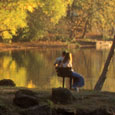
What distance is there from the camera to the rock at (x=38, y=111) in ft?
33.7

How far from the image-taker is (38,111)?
33.9 ft

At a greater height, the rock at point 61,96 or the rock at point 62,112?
the rock at point 61,96

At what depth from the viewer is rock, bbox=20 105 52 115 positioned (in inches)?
404

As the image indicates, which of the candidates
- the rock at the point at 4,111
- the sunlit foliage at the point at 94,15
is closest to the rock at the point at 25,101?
the rock at the point at 4,111

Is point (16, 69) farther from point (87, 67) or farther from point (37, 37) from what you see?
point (37, 37)

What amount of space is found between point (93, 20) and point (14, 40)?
13864 mm

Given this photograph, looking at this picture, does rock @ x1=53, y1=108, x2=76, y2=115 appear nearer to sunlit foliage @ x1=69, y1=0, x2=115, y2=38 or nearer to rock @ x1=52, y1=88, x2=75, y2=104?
rock @ x1=52, y1=88, x2=75, y2=104

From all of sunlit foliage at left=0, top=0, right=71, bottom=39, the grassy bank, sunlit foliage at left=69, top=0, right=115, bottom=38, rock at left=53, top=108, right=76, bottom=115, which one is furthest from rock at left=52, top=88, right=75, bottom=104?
sunlit foliage at left=69, top=0, right=115, bottom=38

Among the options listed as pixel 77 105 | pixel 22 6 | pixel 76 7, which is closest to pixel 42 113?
pixel 77 105

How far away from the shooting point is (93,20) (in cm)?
6475

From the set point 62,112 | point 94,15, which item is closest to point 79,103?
point 62,112

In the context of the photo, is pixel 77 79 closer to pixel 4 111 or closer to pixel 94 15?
pixel 4 111

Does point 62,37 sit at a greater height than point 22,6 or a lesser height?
lesser

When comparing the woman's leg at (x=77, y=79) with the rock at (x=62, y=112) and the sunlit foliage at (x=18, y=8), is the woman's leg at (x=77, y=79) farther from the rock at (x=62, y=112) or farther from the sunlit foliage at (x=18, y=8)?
the sunlit foliage at (x=18, y=8)
